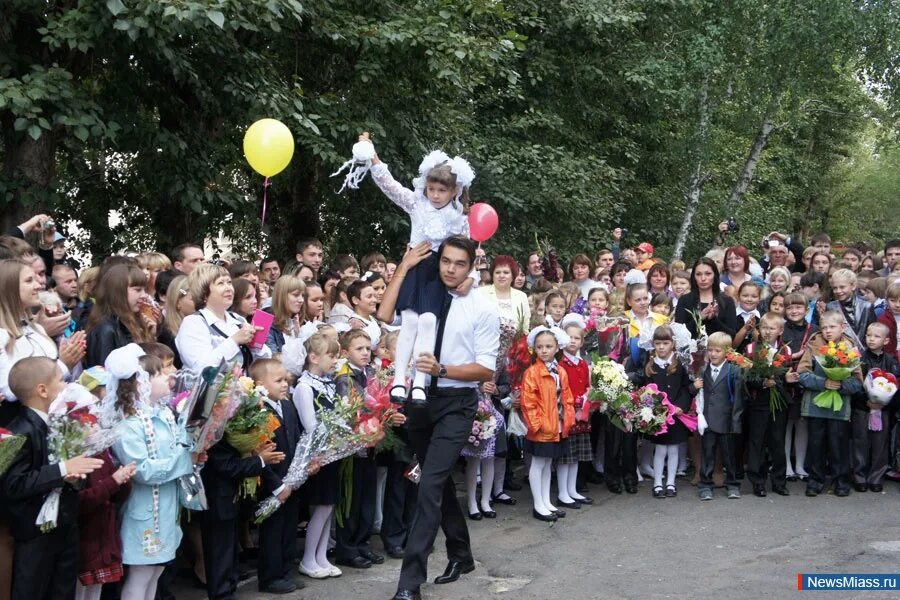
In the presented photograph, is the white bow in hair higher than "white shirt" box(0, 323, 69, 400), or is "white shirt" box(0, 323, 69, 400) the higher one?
the white bow in hair

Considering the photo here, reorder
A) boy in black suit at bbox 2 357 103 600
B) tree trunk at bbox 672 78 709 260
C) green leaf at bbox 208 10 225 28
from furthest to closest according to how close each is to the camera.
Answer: tree trunk at bbox 672 78 709 260
green leaf at bbox 208 10 225 28
boy in black suit at bbox 2 357 103 600

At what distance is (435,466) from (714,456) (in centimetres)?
425

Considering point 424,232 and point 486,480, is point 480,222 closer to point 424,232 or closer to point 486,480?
point 424,232

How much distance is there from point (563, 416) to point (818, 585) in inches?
109

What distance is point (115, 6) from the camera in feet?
27.0

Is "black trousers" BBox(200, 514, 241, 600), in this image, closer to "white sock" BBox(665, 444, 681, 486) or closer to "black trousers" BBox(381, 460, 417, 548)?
"black trousers" BBox(381, 460, 417, 548)

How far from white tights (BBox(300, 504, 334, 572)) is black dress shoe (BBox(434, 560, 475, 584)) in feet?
2.67

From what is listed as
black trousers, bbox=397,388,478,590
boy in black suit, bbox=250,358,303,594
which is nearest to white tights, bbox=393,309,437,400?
black trousers, bbox=397,388,478,590

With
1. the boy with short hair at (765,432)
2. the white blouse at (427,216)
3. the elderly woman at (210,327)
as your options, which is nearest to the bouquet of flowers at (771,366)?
the boy with short hair at (765,432)

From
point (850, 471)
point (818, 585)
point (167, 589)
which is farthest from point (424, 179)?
point (850, 471)

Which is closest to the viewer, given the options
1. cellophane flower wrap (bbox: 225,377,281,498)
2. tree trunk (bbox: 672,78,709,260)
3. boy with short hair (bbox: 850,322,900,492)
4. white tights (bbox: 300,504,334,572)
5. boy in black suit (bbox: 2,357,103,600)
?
boy in black suit (bbox: 2,357,103,600)

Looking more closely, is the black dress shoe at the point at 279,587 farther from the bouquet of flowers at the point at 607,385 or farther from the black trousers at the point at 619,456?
the black trousers at the point at 619,456

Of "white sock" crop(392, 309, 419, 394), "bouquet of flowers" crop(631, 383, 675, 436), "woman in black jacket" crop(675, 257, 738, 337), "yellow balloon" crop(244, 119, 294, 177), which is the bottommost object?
"bouquet of flowers" crop(631, 383, 675, 436)

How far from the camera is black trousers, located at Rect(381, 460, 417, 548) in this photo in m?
7.48
